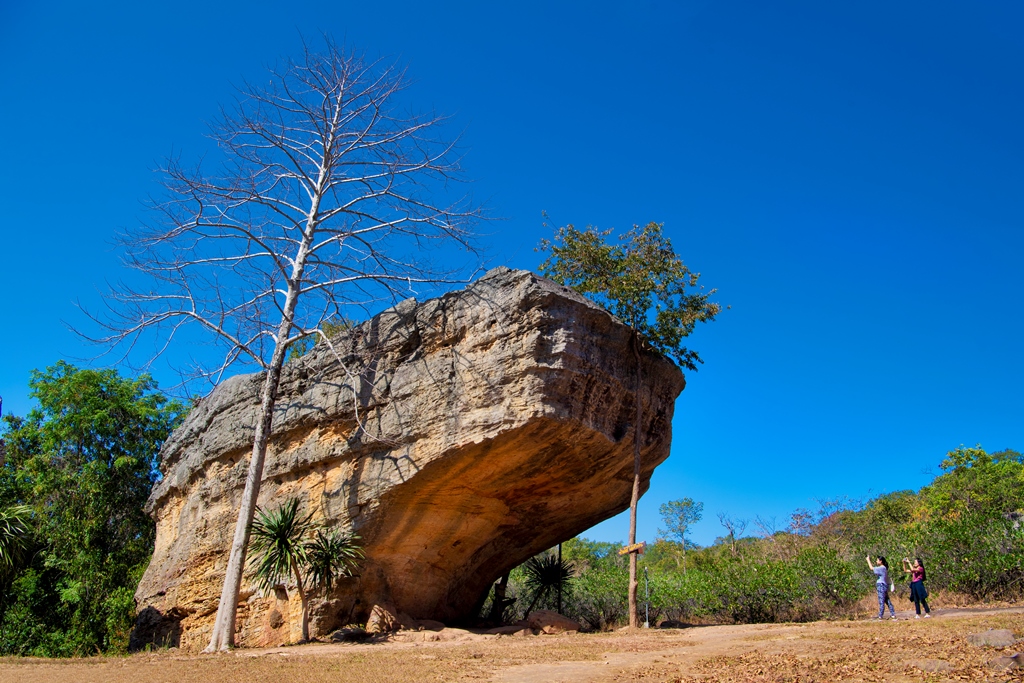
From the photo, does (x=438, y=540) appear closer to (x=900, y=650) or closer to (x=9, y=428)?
(x=900, y=650)

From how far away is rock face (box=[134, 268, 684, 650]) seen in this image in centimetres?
1375

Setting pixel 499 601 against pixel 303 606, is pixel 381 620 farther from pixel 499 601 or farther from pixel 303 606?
pixel 499 601

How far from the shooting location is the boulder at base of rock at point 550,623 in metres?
15.7

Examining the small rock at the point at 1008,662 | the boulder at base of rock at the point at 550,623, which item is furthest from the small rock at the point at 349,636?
the small rock at the point at 1008,662

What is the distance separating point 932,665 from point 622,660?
3943mm

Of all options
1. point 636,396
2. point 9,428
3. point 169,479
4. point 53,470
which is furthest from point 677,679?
point 9,428

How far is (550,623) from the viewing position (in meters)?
15.8

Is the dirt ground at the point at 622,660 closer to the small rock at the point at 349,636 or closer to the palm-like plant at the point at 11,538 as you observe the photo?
the small rock at the point at 349,636

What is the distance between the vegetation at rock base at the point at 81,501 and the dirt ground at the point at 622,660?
11.7 m

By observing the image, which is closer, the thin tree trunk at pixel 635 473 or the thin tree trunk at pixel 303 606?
the thin tree trunk at pixel 303 606

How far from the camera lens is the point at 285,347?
15039 millimetres

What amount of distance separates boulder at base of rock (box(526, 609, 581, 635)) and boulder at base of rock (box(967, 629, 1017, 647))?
28.6ft

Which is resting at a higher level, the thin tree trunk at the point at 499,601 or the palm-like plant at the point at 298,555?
the palm-like plant at the point at 298,555

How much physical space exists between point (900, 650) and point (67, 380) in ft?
89.3
